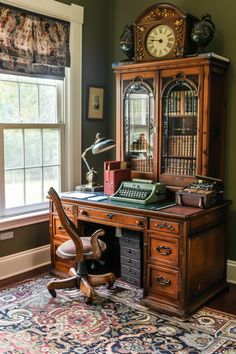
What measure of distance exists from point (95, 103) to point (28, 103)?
2.74 feet

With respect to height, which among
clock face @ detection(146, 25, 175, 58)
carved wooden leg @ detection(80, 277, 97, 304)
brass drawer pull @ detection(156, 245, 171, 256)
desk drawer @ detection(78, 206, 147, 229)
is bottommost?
carved wooden leg @ detection(80, 277, 97, 304)

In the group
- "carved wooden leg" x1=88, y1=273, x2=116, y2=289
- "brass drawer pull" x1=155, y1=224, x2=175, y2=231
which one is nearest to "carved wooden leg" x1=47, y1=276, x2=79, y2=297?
"carved wooden leg" x1=88, y1=273, x2=116, y2=289

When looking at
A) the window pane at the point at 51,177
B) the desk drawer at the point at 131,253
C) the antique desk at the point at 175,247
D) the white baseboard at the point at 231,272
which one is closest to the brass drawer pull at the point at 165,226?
the antique desk at the point at 175,247

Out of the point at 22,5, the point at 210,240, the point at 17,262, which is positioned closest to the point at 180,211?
the point at 210,240

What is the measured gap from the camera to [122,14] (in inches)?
176

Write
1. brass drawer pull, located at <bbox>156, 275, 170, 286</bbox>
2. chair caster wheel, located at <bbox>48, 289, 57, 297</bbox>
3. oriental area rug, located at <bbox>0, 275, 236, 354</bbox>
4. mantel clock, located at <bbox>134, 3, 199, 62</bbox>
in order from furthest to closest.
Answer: mantel clock, located at <bbox>134, 3, 199, 62</bbox>, chair caster wheel, located at <bbox>48, 289, 57, 297</bbox>, brass drawer pull, located at <bbox>156, 275, 170, 286</bbox>, oriental area rug, located at <bbox>0, 275, 236, 354</bbox>

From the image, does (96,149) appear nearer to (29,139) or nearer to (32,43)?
(29,139)

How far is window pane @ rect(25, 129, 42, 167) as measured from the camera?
401 cm

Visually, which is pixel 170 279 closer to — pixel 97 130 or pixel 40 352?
pixel 40 352

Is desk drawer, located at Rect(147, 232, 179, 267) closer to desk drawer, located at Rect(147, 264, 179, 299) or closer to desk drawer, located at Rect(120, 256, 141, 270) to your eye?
desk drawer, located at Rect(147, 264, 179, 299)

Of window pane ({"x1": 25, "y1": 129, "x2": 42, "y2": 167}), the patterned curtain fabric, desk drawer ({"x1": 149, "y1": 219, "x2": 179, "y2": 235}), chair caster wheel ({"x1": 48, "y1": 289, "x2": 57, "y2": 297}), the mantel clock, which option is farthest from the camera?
window pane ({"x1": 25, "y1": 129, "x2": 42, "y2": 167})

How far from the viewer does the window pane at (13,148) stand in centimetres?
383

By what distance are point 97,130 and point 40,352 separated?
2588 millimetres

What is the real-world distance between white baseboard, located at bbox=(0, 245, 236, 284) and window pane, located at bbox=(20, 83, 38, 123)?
1.26 metres
